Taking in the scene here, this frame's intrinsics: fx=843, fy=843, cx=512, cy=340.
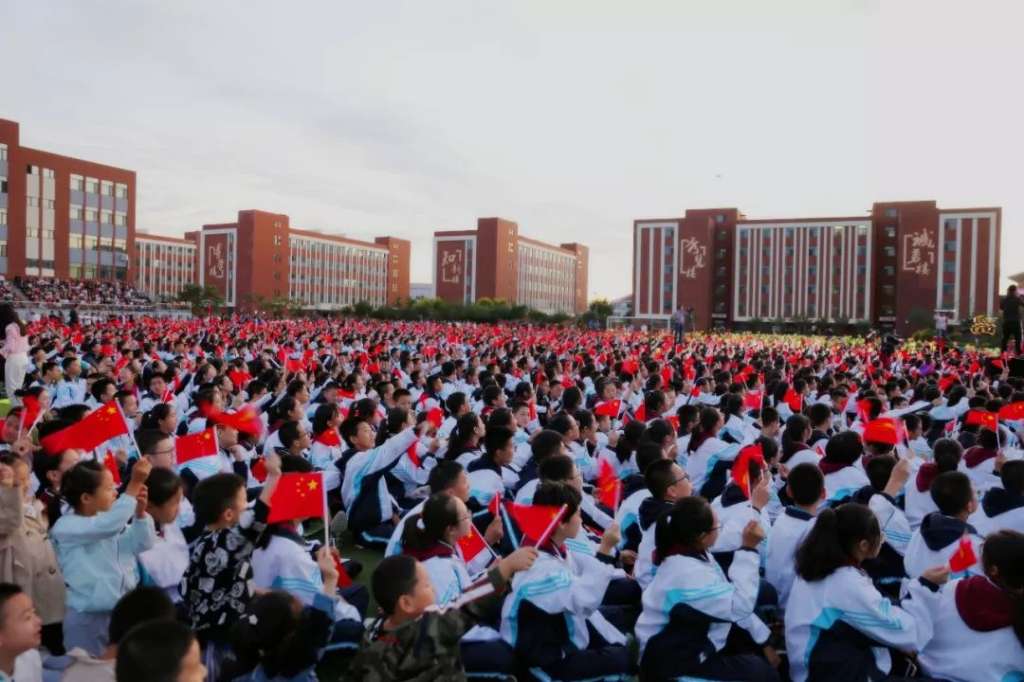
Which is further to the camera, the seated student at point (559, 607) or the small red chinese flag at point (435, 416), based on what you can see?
the small red chinese flag at point (435, 416)

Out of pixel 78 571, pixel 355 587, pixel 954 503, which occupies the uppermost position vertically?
pixel 954 503

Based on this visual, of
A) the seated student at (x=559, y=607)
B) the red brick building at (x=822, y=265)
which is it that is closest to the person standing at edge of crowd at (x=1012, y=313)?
the seated student at (x=559, y=607)

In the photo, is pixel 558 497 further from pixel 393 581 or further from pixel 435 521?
pixel 393 581

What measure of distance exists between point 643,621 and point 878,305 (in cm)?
6023

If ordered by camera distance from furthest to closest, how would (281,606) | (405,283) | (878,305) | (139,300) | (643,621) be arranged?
(405,283) → (878,305) → (139,300) → (643,621) → (281,606)

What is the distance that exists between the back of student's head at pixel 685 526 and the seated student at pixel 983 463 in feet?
11.6

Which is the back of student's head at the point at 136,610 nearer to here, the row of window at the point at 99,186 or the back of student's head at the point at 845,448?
the back of student's head at the point at 845,448

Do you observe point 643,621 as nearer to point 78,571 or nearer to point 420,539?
point 420,539

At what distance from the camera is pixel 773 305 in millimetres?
61531

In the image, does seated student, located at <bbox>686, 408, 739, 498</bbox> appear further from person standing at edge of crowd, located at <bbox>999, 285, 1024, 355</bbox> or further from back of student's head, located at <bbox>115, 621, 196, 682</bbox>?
person standing at edge of crowd, located at <bbox>999, 285, 1024, 355</bbox>

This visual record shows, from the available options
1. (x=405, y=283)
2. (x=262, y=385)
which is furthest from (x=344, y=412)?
(x=405, y=283)

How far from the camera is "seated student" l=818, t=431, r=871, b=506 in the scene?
16.9 feet

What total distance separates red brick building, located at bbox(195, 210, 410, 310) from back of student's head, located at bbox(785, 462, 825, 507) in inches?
2843

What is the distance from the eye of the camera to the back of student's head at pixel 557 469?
4.58m
